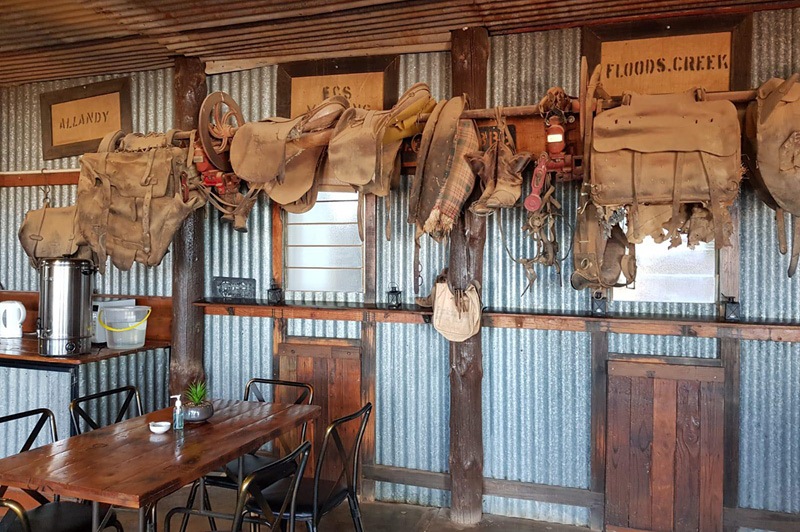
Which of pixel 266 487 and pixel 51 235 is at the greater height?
pixel 51 235

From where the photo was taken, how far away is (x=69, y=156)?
5840 millimetres

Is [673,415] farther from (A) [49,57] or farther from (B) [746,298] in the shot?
(A) [49,57]

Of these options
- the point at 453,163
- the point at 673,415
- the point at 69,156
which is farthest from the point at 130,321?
the point at 673,415

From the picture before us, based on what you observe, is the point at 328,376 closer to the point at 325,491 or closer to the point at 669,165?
the point at 325,491

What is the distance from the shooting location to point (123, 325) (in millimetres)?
5051

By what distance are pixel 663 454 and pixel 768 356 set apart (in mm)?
974

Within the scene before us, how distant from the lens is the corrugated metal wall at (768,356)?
12.7 feet

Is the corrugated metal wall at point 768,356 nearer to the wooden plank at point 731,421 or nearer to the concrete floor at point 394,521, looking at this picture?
the wooden plank at point 731,421

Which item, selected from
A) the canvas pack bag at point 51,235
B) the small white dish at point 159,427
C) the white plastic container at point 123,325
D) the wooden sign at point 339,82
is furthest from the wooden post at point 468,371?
the canvas pack bag at point 51,235

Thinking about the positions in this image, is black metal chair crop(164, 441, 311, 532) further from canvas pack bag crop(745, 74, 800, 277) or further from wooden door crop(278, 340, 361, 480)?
canvas pack bag crop(745, 74, 800, 277)

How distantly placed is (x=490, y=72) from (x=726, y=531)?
371 cm

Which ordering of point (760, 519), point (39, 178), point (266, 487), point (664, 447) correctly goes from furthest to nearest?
point (39, 178) → point (664, 447) → point (760, 519) → point (266, 487)

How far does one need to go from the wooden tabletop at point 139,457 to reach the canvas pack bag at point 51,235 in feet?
7.76

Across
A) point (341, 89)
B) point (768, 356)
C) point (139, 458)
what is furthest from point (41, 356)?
point (768, 356)
